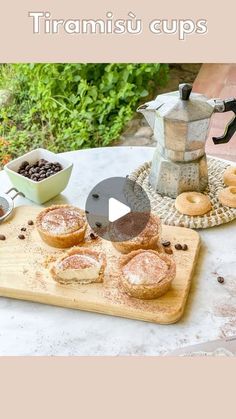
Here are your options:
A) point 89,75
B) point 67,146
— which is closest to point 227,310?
point 67,146

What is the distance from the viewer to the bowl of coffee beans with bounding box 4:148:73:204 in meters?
1.66


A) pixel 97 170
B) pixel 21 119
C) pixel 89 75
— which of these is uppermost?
pixel 97 170

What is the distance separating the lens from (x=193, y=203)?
161 centimetres

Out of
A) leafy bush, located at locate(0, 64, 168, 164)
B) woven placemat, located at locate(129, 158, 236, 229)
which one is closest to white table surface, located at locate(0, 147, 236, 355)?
woven placemat, located at locate(129, 158, 236, 229)

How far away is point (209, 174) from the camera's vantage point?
178cm

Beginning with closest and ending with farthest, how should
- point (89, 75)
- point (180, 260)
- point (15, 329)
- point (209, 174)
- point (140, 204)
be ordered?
point (15, 329)
point (180, 260)
point (140, 204)
point (209, 174)
point (89, 75)

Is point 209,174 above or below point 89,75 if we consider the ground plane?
above

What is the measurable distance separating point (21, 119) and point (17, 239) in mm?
1868

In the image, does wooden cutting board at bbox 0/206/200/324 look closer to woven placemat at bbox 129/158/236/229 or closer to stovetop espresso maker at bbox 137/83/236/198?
woven placemat at bbox 129/158/236/229

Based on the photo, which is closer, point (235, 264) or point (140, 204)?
point (235, 264)

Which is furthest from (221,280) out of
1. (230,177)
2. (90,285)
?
(230,177)

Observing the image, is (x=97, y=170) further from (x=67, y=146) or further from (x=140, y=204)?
(x=67, y=146)

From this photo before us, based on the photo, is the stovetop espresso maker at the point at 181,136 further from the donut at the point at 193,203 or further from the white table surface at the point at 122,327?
the white table surface at the point at 122,327

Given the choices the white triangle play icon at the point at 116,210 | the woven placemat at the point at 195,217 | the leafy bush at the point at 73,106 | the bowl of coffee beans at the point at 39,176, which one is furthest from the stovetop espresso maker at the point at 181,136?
the leafy bush at the point at 73,106
